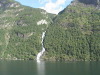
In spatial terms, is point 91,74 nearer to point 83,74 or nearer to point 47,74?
point 83,74

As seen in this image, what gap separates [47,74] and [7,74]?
23.9m

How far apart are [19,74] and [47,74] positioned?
657 inches

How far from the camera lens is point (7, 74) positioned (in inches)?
5566

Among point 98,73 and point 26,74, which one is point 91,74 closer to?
point 98,73

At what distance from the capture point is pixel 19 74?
141 meters

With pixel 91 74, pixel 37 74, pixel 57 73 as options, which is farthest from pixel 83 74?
pixel 37 74

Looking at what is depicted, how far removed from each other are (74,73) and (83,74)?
253 inches

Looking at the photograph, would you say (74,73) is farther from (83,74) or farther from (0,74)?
(0,74)

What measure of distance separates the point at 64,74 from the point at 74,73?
6.52m

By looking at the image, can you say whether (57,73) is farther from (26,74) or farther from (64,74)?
(26,74)

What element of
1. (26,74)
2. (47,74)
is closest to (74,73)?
(47,74)

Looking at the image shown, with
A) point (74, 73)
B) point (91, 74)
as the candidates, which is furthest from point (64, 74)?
point (91, 74)

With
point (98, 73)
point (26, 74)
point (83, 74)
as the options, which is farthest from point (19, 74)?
point (98, 73)

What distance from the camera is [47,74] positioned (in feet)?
461
